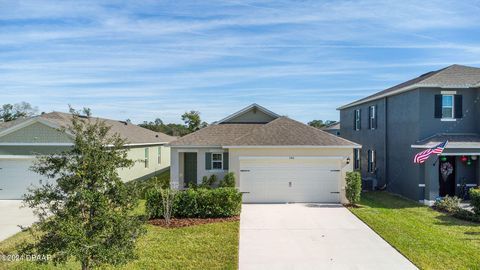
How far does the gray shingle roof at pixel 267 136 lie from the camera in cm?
1752

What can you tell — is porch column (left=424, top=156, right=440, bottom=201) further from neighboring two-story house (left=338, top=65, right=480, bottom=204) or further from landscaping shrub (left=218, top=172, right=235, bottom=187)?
landscaping shrub (left=218, top=172, right=235, bottom=187)

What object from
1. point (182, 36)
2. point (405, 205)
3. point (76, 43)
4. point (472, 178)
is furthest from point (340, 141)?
point (76, 43)

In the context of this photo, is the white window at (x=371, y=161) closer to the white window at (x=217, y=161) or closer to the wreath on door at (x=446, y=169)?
the wreath on door at (x=446, y=169)

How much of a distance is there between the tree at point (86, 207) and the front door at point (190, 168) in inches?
553

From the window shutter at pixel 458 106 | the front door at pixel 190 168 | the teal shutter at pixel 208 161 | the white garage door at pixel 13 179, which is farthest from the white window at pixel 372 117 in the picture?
the white garage door at pixel 13 179

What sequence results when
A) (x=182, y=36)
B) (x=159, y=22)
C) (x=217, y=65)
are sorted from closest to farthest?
(x=159, y=22) → (x=182, y=36) → (x=217, y=65)

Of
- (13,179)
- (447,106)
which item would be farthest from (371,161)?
(13,179)

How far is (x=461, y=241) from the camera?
35.8 ft

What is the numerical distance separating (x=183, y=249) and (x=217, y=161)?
9.97 m

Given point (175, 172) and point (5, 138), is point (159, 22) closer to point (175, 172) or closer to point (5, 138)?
point (175, 172)

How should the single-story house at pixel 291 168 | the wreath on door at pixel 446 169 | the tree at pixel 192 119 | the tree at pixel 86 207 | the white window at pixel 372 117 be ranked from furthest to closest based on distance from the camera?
the tree at pixel 192 119 < the white window at pixel 372 117 < the wreath on door at pixel 446 169 < the single-story house at pixel 291 168 < the tree at pixel 86 207

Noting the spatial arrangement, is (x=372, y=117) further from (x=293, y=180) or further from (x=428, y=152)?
(x=293, y=180)

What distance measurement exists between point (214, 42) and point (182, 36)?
166 centimetres

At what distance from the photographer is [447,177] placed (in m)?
18.1
